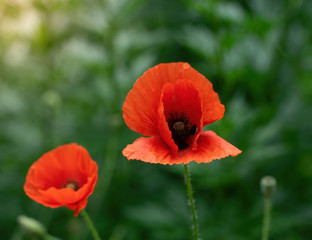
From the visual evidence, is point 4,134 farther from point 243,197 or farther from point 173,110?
point 173,110

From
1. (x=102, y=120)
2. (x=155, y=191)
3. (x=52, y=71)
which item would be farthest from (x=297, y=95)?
(x=52, y=71)

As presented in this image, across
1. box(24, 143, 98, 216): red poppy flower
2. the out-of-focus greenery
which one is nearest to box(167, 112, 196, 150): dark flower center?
box(24, 143, 98, 216): red poppy flower

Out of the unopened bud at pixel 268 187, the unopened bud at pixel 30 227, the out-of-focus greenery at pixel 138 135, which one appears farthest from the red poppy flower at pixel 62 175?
the out-of-focus greenery at pixel 138 135

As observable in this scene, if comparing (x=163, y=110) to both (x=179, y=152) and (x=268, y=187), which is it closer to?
(x=179, y=152)

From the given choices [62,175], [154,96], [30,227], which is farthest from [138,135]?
[154,96]

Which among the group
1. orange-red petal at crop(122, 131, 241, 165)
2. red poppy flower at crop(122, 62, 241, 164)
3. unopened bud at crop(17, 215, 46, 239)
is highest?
red poppy flower at crop(122, 62, 241, 164)

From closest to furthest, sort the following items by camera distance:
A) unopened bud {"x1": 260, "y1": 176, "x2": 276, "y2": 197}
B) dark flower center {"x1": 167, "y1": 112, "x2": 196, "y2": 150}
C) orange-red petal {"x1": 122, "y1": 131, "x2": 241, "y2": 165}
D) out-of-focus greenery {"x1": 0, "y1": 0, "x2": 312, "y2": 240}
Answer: orange-red petal {"x1": 122, "y1": 131, "x2": 241, "y2": 165} < dark flower center {"x1": 167, "y1": 112, "x2": 196, "y2": 150} < unopened bud {"x1": 260, "y1": 176, "x2": 276, "y2": 197} < out-of-focus greenery {"x1": 0, "y1": 0, "x2": 312, "y2": 240}

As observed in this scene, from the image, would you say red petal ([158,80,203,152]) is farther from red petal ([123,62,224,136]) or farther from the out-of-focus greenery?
the out-of-focus greenery

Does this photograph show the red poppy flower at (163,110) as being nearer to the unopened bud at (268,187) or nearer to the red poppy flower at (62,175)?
the red poppy flower at (62,175)
